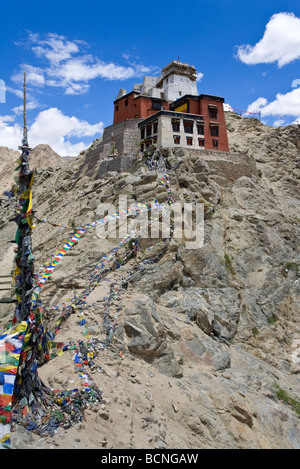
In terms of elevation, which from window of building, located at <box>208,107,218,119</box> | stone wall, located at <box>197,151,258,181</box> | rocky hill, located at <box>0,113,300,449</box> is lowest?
rocky hill, located at <box>0,113,300,449</box>

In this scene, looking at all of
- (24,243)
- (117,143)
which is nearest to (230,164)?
(117,143)

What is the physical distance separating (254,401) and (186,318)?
12.5 feet

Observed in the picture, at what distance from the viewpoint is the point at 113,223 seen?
17031mm

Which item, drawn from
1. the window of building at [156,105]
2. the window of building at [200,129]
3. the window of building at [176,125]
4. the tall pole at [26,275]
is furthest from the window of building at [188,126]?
the tall pole at [26,275]

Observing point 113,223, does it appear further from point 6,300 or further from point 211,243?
point 6,300

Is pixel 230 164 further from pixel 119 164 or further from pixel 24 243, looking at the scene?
pixel 24 243

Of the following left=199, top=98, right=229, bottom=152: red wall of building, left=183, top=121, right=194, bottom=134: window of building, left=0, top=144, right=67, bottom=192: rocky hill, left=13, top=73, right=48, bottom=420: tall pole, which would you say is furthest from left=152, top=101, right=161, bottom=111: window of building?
left=0, top=144, right=67, bottom=192: rocky hill

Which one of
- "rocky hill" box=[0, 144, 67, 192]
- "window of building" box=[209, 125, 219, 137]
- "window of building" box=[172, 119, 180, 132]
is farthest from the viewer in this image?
"rocky hill" box=[0, 144, 67, 192]

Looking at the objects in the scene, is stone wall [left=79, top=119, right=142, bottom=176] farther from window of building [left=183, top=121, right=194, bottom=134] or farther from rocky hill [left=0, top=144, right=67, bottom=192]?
rocky hill [left=0, top=144, right=67, bottom=192]

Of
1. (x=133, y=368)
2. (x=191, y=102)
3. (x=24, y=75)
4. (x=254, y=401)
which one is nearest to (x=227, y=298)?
(x=254, y=401)

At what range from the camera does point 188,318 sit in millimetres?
13727

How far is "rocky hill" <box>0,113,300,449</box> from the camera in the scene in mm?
8125

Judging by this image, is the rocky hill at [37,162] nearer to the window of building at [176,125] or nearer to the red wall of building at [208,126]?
the red wall of building at [208,126]

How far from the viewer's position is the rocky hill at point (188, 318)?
812 cm
